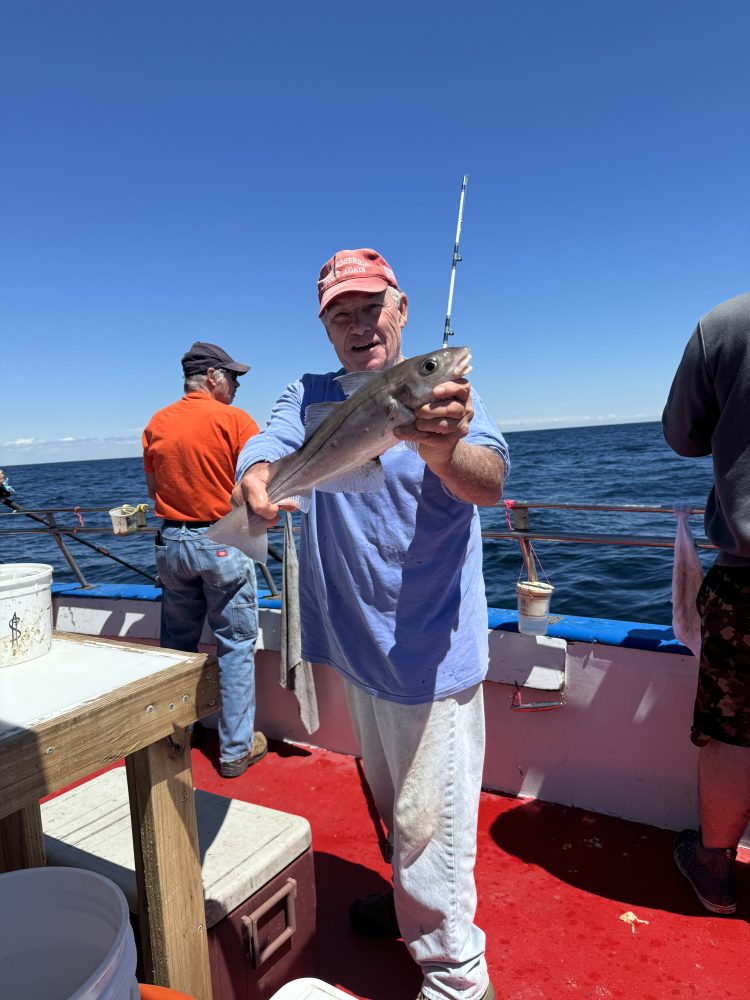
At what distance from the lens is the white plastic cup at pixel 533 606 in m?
3.33

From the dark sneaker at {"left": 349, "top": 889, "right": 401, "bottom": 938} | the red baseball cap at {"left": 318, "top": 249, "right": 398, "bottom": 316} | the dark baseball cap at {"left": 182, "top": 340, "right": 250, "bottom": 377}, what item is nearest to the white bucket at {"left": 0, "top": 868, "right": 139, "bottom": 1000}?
the dark sneaker at {"left": 349, "top": 889, "right": 401, "bottom": 938}

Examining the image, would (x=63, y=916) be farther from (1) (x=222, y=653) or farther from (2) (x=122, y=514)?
(2) (x=122, y=514)

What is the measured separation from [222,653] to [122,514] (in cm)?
177

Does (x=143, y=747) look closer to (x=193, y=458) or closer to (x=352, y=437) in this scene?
(x=352, y=437)

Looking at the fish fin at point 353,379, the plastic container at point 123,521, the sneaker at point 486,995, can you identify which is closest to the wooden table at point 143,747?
the sneaker at point 486,995

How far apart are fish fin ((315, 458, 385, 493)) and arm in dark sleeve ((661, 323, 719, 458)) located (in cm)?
139

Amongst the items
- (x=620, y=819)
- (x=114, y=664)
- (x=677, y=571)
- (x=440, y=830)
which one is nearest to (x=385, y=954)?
(x=440, y=830)

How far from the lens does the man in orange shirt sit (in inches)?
157

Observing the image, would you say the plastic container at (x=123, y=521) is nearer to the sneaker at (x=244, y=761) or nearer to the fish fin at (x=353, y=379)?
the sneaker at (x=244, y=761)

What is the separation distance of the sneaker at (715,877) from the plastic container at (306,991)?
1.75 metres

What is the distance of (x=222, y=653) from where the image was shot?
4090 millimetres

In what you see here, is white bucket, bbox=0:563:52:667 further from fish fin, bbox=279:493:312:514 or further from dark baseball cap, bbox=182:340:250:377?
dark baseball cap, bbox=182:340:250:377

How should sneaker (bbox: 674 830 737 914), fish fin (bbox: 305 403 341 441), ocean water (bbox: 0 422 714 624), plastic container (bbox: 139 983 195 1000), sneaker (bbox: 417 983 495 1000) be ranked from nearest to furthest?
plastic container (bbox: 139 983 195 1000), fish fin (bbox: 305 403 341 441), sneaker (bbox: 417 983 495 1000), sneaker (bbox: 674 830 737 914), ocean water (bbox: 0 422 714 624)

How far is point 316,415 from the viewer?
2.00 metres
